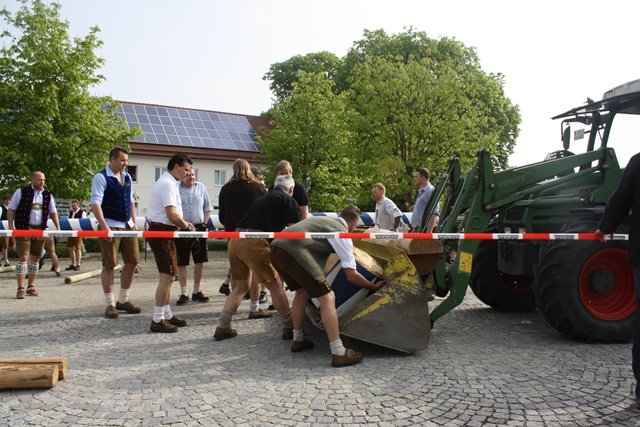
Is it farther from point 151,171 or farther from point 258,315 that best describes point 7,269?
point 151,171

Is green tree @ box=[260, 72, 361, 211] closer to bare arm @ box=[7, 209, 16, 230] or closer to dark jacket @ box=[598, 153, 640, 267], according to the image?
bare arm @ box=[7, 209, 16, 230]

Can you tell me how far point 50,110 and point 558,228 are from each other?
17798mm

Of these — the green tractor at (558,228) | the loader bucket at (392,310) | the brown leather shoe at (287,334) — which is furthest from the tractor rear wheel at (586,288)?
the brown leather shoe at (287,334)

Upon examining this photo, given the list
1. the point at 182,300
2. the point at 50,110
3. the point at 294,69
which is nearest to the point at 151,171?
the point at 294,69

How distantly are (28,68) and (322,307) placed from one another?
1875 cm

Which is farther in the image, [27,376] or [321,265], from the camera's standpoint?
[321,265]

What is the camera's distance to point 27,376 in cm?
401

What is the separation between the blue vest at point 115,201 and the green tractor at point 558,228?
12.7ft

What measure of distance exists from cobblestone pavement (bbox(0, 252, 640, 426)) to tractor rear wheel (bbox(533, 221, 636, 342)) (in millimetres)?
218

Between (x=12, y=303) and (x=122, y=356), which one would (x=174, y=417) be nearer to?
(x=122, y=356)

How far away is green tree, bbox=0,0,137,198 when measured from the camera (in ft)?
61.3

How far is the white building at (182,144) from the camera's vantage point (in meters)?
36.9

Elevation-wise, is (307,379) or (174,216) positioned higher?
(174,216)

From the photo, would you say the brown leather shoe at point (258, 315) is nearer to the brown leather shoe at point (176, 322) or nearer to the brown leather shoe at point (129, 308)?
the brown leather shoe at point (176, 322)
